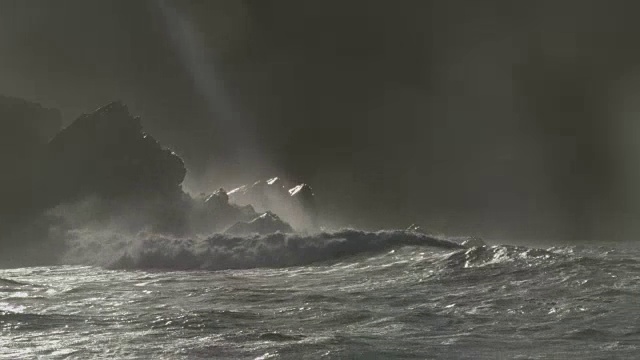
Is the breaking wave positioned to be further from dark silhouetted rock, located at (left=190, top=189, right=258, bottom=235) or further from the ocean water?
dark silhouetted rock, located at (left=190, top=189, right=258, bottom=235)

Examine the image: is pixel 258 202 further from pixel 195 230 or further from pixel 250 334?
pixel 250 334

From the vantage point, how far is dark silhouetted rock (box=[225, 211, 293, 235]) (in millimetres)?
49312

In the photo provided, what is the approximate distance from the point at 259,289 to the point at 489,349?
12.6m

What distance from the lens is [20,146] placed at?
53.8 meters

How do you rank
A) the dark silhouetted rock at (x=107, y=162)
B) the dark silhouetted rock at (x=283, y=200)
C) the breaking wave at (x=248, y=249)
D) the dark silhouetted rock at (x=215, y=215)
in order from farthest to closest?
1. the dark silhouetted rock at (x=283, y=200)
2. the dark silhouetted rock at (x=215, y=215)
3. the dark silhouetted rock at (x=107, y=162)
4. the breaking wave at (x=248, y=249)

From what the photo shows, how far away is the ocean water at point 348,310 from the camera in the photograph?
590 inches

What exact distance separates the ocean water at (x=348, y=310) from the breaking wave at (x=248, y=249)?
8.85 ft

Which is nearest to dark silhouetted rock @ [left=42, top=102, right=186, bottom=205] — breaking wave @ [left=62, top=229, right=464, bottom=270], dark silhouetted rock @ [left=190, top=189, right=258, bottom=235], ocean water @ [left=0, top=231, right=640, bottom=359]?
dark silhouetted rock @ [left=190, top=189, right=258, bottom=235]

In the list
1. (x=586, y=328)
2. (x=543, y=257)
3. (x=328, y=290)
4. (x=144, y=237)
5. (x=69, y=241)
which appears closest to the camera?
(x=586, y=328)

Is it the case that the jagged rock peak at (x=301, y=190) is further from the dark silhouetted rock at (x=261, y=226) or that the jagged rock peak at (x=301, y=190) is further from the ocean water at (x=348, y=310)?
the ocean water at (x=348, y=310)

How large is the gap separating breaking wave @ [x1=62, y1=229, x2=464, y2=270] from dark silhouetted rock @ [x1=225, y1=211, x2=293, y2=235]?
525 cm

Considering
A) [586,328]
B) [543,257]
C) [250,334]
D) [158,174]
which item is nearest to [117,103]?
[158,174]

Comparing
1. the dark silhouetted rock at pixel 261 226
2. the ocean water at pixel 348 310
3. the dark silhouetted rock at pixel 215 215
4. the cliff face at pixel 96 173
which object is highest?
the cliff face at pixel 96 173

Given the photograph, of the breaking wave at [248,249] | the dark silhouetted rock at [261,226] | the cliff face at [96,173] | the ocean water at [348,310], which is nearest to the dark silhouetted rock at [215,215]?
the cliff face at [96,173]
